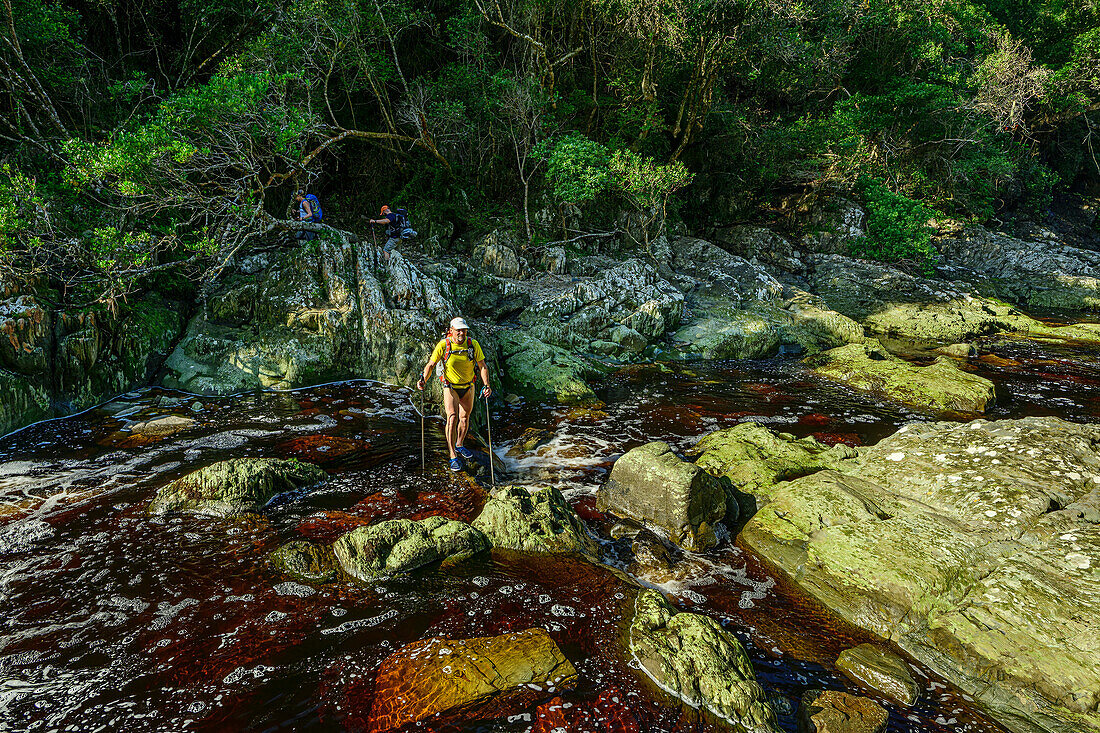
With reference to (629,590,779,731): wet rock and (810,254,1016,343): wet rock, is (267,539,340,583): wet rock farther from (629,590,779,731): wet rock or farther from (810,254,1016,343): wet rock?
(810,254,1016,343): wet rock

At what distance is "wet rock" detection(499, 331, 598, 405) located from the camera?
13.4 m

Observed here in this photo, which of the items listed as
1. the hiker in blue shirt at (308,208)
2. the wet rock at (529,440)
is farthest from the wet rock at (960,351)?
the hiker in blue shirt at (308,208)

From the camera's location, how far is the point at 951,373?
1373 centimetres

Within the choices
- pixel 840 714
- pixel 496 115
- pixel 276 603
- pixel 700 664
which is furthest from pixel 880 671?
pixel 496 115

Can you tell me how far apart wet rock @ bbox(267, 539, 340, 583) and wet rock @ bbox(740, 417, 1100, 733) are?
579 cm

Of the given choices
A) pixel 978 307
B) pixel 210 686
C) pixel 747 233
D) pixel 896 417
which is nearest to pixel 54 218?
pixel 210 686

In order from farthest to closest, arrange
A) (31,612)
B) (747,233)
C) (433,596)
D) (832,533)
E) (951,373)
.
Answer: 1. (747,233)
2. (951,373)
3. (832,533)
4. (433,596)
5. (31,612)

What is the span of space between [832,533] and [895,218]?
24.6 m

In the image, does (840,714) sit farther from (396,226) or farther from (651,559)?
(396,226)

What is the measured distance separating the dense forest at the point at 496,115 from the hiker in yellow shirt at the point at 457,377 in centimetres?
768

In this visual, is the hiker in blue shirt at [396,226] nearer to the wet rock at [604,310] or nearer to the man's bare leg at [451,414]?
the wet rock at [604,310]

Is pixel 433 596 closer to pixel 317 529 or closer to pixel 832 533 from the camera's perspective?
pixel 317 529

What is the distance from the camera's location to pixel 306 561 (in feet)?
20.3

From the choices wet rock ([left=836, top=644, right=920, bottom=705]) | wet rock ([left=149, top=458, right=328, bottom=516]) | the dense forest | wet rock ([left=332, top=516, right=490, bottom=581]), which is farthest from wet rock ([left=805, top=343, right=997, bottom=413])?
wet rock ([left=149, top=458, right=328, bottom=516])
